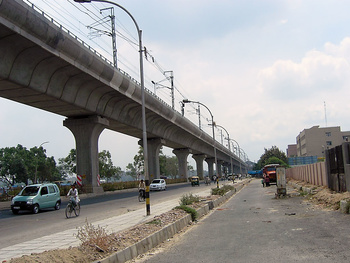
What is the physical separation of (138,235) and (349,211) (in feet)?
27.4

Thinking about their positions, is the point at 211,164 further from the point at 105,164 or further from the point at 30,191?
the point at 30,191

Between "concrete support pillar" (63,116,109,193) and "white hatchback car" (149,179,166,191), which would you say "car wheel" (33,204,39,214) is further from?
"white hatchback car" (149,179,166,191)

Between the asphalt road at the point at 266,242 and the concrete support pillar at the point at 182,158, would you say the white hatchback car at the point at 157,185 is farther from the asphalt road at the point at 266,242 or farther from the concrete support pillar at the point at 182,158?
A: the asphalt road at the point at 266,242

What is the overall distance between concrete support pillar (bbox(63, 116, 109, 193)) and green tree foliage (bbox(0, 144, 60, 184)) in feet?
156

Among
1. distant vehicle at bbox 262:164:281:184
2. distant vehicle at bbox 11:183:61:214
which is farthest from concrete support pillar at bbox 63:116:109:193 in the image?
distant vehicle at bbox 262:164:281:184

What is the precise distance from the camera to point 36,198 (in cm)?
2295

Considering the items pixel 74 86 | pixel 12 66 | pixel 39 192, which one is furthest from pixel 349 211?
pixel 74 86

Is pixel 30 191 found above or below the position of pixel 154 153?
below

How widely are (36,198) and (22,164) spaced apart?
6540cm

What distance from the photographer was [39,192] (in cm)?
2350

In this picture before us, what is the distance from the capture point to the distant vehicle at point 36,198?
2250 centimetres

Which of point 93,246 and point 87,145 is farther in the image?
point 87,145

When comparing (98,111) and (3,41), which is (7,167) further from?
(3,41)

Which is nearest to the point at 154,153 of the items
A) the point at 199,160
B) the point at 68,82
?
the point at 68,82
